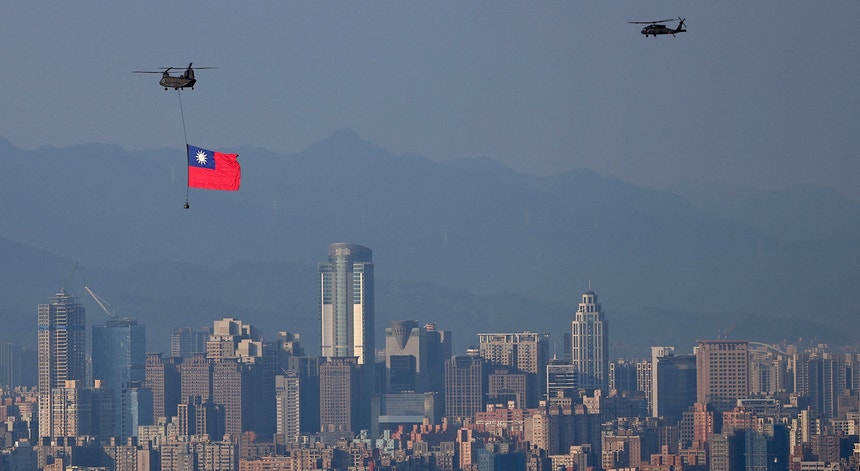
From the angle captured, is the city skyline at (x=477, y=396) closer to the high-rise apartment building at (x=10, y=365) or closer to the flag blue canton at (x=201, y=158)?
the high-rise apartment building at (x=10, y=365)

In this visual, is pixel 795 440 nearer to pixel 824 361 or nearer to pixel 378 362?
pixel 824 361

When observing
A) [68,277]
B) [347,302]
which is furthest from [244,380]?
[68,277]

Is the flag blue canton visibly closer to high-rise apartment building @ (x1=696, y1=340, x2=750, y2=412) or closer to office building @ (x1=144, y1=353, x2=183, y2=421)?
high-rise apartment building @ (x1=696, y1=340, x2=750, y2=412)

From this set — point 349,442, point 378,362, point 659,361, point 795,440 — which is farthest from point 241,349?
point 795,440

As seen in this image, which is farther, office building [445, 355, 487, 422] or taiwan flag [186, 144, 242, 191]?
office building [445, 355, 487, 422]

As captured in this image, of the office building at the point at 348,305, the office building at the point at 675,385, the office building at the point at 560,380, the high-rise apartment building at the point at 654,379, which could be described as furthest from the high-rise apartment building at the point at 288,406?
the office building at the point at 675,385

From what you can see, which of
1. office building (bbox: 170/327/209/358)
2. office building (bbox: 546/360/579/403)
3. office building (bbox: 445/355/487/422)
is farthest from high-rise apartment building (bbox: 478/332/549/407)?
office building (bbox: 170/327/209/358)
